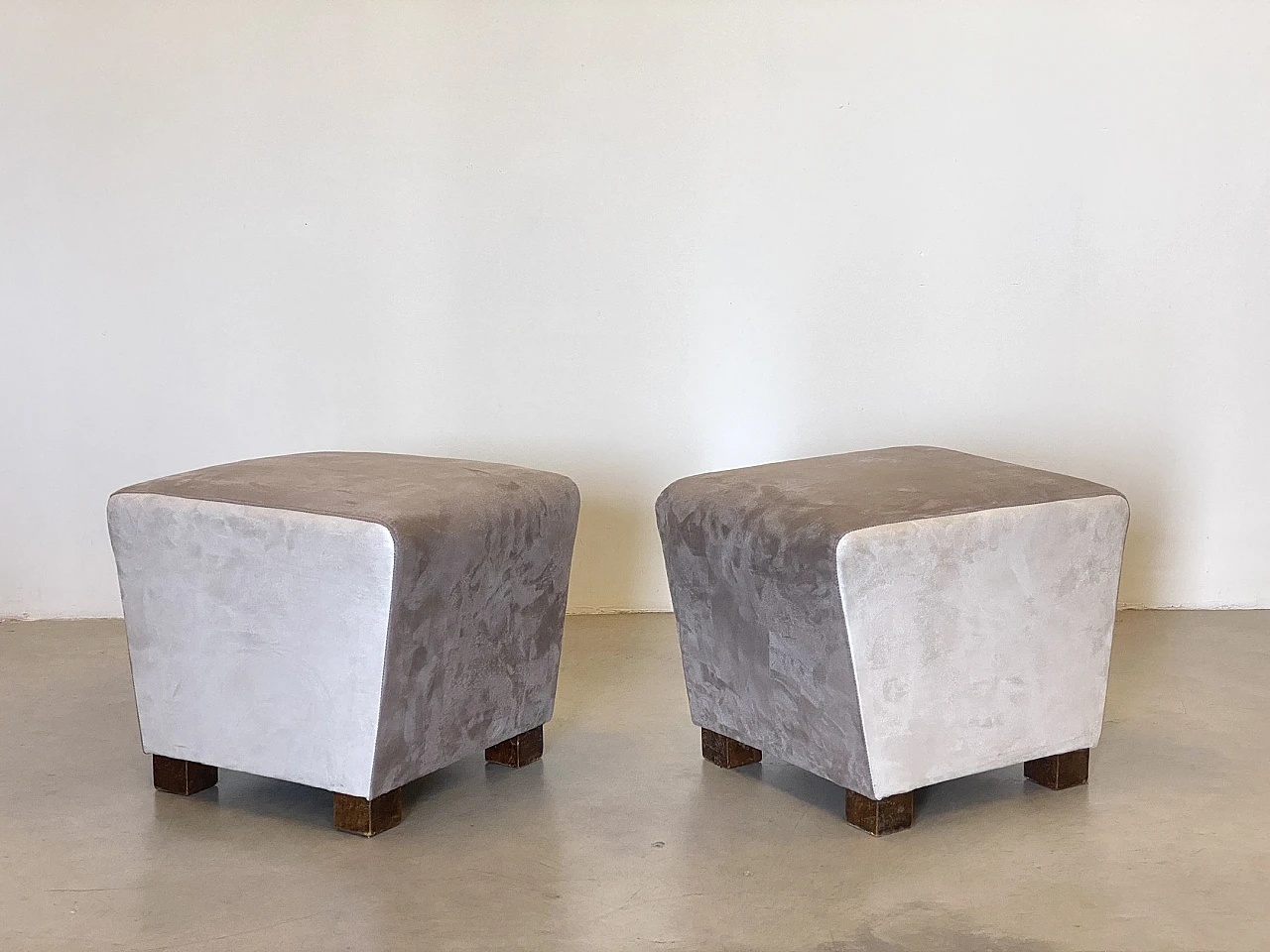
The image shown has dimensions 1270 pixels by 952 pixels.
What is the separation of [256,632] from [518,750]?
513 mm

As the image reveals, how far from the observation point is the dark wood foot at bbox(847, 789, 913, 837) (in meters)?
1.95

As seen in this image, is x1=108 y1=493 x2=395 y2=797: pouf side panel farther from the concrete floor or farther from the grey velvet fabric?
the concrete floor

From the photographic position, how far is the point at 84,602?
10.9 feet

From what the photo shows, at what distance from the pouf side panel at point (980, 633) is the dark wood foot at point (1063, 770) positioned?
0.12 ft

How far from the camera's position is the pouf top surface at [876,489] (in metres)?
1.96

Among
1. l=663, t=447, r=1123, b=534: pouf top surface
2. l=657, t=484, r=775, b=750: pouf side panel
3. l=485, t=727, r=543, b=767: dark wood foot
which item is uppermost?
l=663, t=447, r=1123, b=534: pouf top surface

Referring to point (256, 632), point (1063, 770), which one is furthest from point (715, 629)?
point (256, 632)

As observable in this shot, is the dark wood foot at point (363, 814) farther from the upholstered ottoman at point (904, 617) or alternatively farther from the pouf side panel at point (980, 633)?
the pouf side panel at point (980, 633)

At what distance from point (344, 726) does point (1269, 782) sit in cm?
148

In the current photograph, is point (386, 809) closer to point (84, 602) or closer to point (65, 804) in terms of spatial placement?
point (65, 804)

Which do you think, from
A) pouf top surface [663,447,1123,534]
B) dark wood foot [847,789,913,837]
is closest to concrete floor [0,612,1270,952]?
dark wood foot [847,789,913,837]

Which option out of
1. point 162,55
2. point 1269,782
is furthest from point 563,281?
point 1269,782

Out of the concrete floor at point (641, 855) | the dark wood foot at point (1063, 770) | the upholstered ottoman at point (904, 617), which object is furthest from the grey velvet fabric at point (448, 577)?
the dark wood foot at point (1063, 770)

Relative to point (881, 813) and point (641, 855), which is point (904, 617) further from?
point (641, 855)
